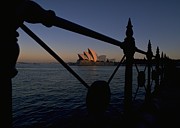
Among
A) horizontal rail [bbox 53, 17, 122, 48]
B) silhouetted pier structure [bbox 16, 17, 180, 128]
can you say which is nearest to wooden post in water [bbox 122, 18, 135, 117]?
silhouetted pier structure [bbox 16, 17, 180, 128]

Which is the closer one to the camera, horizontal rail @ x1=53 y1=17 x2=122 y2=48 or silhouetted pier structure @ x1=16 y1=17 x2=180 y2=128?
horizontal rail @ x1=53 y1=17 x2=122 y2=48

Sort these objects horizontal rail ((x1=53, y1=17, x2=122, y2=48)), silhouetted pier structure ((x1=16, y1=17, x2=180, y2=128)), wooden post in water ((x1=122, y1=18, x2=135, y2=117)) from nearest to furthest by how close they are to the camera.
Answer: horizontal rail ((x1=53, y1=17, x2=122, y2=48)), silhouetted pier structure ((x1=16, y1=17, x2=180, y2=128)), wooden post in water ((x1=122, y1=18, x2=135, y2=117))

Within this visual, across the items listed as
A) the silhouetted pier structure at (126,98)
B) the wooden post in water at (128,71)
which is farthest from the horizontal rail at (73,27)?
the wooden post in water at (128,71)

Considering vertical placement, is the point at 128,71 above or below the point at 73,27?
below

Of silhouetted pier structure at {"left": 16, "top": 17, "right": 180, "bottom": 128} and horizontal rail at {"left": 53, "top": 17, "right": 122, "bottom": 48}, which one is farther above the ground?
horizontal rail at {"left": 53, "top": 17, "right": 122, "bottom": 48}

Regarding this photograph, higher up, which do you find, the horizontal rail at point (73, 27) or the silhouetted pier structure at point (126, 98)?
the horizontal rail at point (73, 27)

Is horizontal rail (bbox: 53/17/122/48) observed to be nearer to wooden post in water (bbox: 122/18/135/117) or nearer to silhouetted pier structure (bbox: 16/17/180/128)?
silhouetted pier structure (bbox: 16/17/180/128)

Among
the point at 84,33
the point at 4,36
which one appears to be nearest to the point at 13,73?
the point at 4,36

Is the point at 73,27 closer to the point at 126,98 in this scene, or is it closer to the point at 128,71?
the point at 128,71

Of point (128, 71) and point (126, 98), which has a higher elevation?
point (128, 71)

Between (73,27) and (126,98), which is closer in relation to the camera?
(73,27)

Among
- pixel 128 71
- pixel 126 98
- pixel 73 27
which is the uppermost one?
pixel 73 27

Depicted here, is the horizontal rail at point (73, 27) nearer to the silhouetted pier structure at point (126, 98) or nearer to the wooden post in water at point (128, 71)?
the silhouetted pier structure at point (126, 98)

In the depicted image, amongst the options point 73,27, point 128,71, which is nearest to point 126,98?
point 128,71
